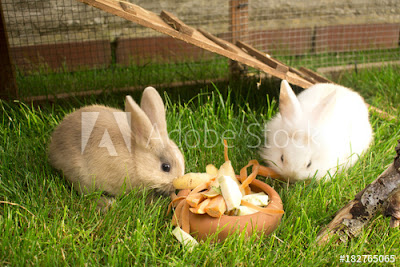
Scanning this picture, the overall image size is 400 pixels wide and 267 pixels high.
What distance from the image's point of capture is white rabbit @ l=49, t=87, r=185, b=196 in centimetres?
246

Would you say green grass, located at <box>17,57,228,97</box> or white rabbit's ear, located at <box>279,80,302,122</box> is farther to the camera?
green grass, located at <box>17,57,228,97</box>

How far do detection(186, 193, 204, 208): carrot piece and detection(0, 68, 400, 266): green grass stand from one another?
7.5 inches

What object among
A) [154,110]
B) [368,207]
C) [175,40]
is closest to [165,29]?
[154,110]

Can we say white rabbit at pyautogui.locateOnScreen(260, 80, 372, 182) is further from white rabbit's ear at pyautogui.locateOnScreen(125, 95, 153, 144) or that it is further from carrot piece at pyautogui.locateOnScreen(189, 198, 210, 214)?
white rabbit's ear at pyautogui.locateOnScreen(125, 95, 153, 144)

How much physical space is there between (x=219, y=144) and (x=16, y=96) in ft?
6.07

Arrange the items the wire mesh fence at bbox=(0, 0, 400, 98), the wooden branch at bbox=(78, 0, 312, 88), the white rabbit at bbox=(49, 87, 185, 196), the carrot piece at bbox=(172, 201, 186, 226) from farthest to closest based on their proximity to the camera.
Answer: the wire mesh fence at bbox=(0, 0, 400, 98) → the wooden branch at bbox=(78, 0, 312, 88) → the white rabbit at bbox=(49, 87, 185, 196) → the carrot piece at bbox=(172, 201, 186, 226)

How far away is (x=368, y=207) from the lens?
202 centimetres

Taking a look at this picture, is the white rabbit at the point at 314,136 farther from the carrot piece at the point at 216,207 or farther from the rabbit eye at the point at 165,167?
the rabbit eye at the point at 165,167

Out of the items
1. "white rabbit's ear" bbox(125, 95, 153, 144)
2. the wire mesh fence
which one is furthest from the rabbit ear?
the wire mesh fence

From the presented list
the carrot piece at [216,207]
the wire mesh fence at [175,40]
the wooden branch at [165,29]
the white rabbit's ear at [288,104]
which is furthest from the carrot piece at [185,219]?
the wire mesh fence at [175,40]

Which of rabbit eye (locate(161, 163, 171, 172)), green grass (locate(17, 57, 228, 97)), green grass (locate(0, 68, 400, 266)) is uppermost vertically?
green grass (locate(17, 57, 228, 97))

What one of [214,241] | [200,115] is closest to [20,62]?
[200,115]

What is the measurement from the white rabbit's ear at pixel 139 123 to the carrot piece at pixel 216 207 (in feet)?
1.85

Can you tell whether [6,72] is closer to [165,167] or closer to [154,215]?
[165,167]
